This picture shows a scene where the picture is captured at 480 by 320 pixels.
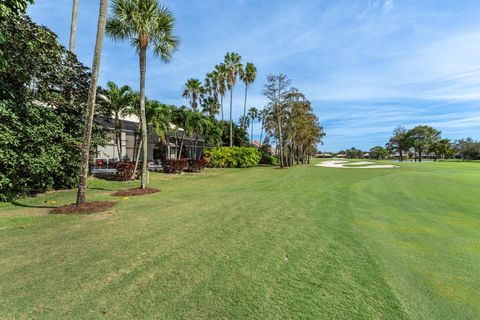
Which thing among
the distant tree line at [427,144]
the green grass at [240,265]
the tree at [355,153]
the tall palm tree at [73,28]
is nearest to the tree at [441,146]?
the distant tree line at [427,144]

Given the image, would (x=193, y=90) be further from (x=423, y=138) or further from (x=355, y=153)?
(x=355, y=153)

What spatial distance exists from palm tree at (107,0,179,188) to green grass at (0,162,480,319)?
5783 millimetres

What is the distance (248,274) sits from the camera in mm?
3010

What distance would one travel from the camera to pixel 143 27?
8617mm

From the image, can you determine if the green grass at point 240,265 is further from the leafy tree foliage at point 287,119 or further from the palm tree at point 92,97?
the leafy tree foliage at point 287,119

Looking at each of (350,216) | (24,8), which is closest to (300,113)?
(350,216)

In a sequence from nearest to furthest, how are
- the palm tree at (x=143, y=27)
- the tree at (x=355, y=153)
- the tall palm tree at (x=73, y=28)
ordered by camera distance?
the palm tree at (x=143, y=27) < the tall palm tree at (x=73, y=28) < the tree at (x=355, y=153)

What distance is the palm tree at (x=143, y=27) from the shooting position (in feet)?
27.5

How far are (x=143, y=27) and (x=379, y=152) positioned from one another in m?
96.0

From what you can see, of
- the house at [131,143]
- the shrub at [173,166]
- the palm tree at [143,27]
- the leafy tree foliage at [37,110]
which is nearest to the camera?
the leafy tree foliage at [37,110]

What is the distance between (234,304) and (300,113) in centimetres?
2914

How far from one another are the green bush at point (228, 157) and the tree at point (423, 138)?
57.4 metres

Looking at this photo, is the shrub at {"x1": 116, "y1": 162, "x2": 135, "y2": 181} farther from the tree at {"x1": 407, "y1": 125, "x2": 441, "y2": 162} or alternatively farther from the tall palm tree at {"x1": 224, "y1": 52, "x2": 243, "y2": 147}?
the tree at {"x1": 407, "y1": 125, "x2": 441, "y2": 162}

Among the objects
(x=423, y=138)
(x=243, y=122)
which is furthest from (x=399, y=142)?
(x=243, y=122)
